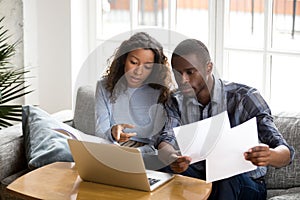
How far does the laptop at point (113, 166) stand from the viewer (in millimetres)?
2107

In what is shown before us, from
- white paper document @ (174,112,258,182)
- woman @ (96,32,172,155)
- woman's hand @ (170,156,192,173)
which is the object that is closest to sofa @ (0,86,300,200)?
woman @ (96,32,172,155)

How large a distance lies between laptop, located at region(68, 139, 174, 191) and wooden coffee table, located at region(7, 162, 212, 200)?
0.07 ft

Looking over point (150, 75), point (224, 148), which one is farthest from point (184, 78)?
point (224, 148)

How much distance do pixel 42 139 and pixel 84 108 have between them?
1.14 feet

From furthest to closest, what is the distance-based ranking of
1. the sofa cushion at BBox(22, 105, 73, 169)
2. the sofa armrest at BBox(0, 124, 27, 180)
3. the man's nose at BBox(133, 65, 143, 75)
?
the sofa armrest at BBox(0, 124, 27, 180) < the sofa cushion at BBox(22, 105, 73, 169) < the man's nose at BBox(133, 65, 143, 75)

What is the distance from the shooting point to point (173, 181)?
7.39 feet

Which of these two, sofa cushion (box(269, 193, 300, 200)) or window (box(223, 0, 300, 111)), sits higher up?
window (box(223, 0, 300, 111))

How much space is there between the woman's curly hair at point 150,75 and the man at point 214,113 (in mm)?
56

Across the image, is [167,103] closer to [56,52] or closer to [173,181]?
[173,181]

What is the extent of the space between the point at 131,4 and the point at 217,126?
1.59m

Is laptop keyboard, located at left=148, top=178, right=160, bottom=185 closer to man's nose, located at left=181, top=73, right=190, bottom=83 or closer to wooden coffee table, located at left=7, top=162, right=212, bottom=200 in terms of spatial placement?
wooden coffee table, located at left=7, top=162, right=212, bottom=200

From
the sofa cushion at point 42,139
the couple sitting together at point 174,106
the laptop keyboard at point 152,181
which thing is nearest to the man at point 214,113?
the couple sitting together at point 174,106

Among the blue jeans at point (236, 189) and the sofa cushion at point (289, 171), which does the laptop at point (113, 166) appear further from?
the sofa cushion at point (289, 171)

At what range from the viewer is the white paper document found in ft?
7.48
